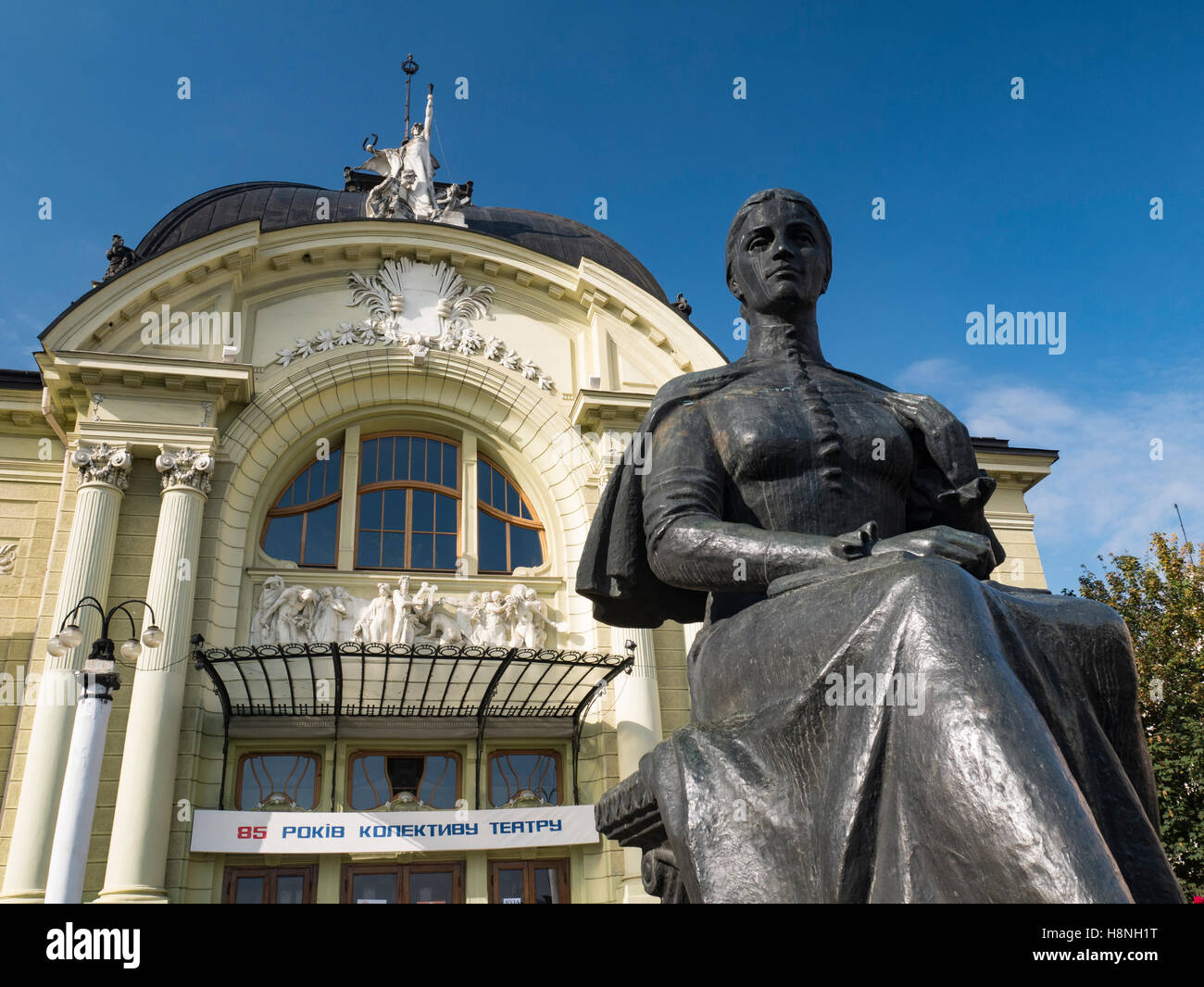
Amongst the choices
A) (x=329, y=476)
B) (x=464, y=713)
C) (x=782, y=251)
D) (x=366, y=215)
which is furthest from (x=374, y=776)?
(x=782, y=251)

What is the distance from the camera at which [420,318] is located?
1875 centimetres

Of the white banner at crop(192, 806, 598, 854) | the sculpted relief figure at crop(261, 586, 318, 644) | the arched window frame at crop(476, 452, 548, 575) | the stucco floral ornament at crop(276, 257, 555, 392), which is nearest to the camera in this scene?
the white banner at crop(192, 806, 598, 854)

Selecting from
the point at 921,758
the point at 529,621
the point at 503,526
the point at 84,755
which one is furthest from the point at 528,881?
the point at 921,758

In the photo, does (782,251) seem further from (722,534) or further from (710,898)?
(710,898)

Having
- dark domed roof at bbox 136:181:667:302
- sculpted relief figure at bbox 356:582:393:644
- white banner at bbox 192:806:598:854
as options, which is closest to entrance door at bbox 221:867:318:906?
white banner at bbox 192:806:598:854

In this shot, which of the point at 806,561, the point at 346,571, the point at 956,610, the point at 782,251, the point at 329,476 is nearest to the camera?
the point at 956,610

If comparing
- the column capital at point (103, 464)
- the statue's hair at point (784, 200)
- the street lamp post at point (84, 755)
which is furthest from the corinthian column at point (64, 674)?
the statue's hair at point (784, 200)

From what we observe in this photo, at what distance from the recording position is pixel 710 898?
2148 mm

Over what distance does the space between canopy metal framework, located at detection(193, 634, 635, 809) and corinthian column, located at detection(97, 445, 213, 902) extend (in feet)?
2.01

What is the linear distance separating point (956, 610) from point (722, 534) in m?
0.80

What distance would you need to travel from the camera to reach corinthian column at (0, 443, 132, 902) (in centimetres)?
1266

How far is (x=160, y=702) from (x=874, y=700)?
550 inches

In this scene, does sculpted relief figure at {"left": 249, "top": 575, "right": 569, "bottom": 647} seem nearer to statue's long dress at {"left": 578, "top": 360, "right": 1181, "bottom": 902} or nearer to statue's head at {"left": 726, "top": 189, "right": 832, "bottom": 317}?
statue's head at {"left": 726, "top": 189, "right": 832, "bottom": 317}

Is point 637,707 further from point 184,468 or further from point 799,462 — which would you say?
point 799,462
